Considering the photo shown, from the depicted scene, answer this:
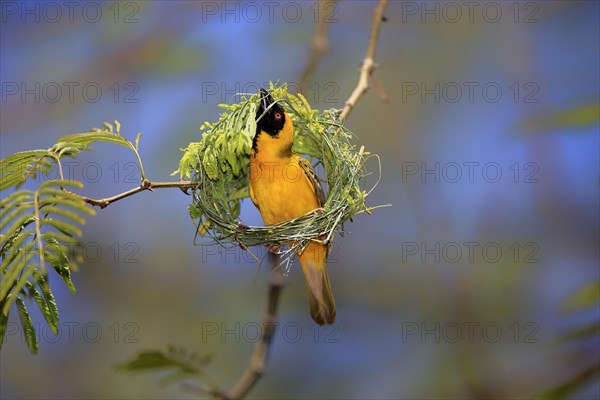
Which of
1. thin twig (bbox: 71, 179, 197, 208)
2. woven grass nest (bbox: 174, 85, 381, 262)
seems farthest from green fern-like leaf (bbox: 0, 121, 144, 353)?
woven grass nest (bbox: 174, 85, 381, 262)

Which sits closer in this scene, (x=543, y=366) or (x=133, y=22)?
(x=543, y=366)

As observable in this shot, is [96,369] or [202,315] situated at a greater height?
[202,315]

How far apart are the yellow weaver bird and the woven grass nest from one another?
94 millimetres

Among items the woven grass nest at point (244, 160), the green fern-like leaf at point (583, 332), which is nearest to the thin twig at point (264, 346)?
the woven grass nest at point (244, 160)

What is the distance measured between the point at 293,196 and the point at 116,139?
1214 millimetres

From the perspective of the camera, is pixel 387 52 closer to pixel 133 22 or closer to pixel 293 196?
pixel 133 22

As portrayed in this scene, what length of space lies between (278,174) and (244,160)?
201mm

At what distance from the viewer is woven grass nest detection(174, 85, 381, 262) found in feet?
10.8

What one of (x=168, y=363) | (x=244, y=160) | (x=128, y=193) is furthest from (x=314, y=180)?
(x=128, y=193)

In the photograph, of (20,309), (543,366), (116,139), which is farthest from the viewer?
(543,366)

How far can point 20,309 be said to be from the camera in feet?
7.14

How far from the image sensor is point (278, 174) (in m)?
3.61

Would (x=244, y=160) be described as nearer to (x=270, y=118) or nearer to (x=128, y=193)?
(x=270, y=118)

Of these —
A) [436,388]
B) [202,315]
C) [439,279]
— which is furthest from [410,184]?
[202,315]
